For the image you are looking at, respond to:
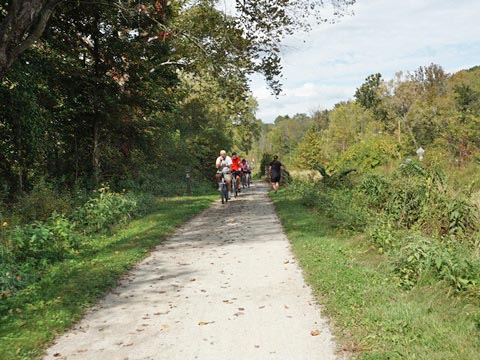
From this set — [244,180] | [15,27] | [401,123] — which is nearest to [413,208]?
[15,27]

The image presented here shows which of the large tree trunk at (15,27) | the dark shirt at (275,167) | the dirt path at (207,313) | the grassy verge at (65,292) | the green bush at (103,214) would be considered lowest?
the dirt path at (207,313)

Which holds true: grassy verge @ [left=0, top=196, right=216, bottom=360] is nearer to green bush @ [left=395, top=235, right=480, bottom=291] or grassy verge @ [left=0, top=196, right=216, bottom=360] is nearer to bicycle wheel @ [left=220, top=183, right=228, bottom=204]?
green bush @ [left=395, top=235, right=480, bottom=291]

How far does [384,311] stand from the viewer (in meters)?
4.61

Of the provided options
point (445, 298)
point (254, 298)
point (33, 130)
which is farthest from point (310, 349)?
point (33, 130)

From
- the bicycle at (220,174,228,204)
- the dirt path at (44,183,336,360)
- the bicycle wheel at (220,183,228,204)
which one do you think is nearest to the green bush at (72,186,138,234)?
the dirt path at (44,183,336,360)

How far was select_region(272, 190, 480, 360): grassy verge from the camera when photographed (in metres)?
3.80

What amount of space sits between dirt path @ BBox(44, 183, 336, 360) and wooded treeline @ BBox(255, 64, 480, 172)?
39.5 ft

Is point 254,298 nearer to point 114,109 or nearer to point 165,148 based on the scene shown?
point 114,109

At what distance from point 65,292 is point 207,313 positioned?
2.20 meters

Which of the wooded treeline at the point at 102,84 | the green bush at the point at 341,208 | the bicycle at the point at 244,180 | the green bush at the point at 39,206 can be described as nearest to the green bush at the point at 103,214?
the green bush at the point at 39,206

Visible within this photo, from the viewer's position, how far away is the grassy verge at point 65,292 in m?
4.36

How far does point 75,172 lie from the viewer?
15969mm

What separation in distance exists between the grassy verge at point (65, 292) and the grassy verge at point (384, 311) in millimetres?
3137

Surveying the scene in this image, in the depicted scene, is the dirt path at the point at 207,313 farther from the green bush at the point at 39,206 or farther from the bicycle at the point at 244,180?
the bicycle at the point at 244,180
